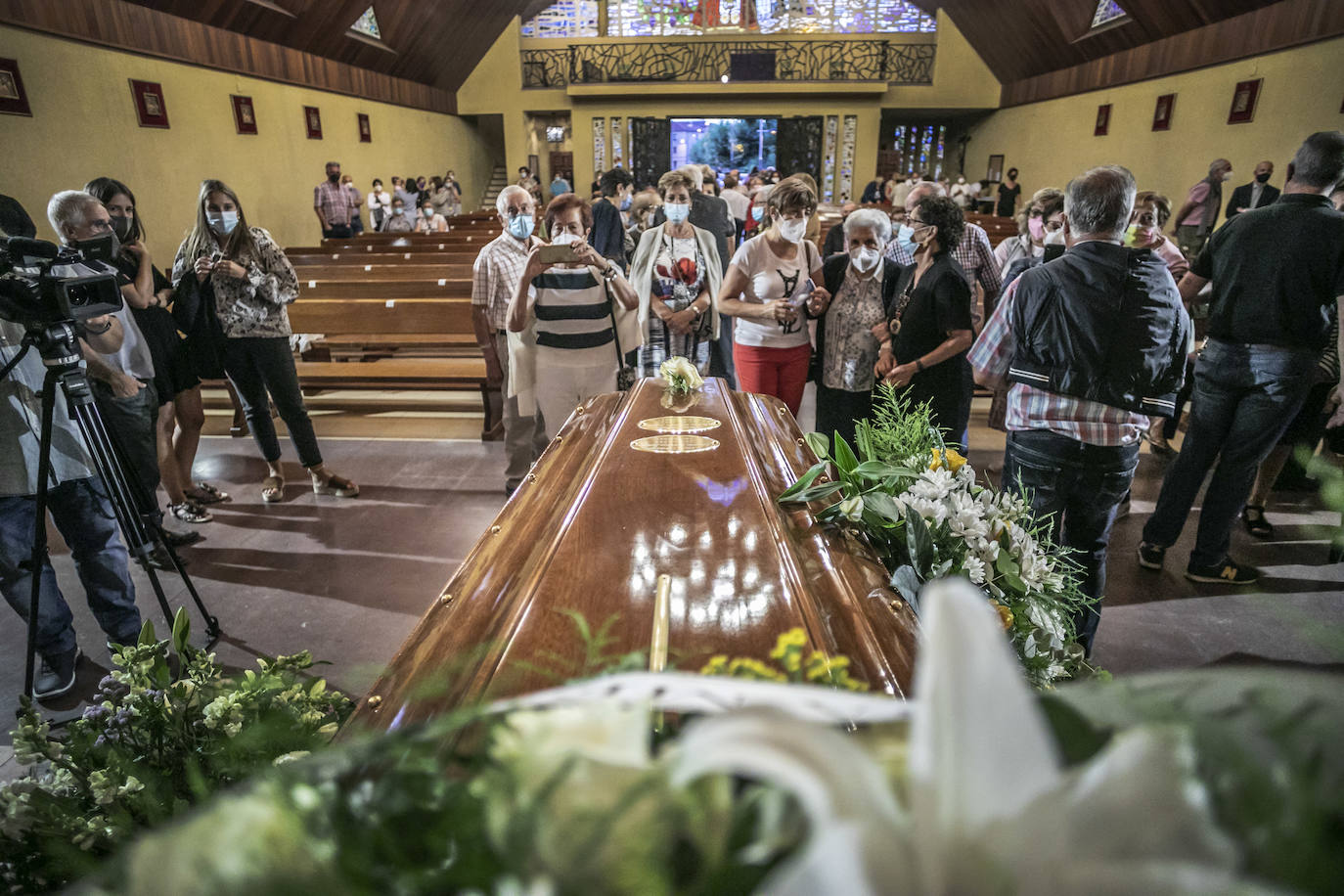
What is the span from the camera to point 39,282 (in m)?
1.81

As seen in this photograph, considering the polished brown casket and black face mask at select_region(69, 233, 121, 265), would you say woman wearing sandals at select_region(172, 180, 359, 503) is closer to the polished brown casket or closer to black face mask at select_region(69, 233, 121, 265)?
black face mask at select_region(69, 233, 121, 265)

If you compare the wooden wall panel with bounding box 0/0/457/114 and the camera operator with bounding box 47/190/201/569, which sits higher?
the wooden wall panel with bounding box 0/0/457/114

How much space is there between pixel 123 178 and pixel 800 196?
8683 millimetres

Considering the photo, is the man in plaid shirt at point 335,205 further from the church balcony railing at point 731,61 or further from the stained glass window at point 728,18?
the stained glass window at point 728,18

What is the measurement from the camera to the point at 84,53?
742cm

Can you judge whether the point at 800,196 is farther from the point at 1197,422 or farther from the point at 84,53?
the point at 84,53

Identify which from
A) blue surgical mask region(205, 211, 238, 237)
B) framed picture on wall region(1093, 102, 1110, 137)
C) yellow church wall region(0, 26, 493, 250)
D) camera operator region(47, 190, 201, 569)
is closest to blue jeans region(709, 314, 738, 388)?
blue surgical mask region(205, 211, 238, 237)

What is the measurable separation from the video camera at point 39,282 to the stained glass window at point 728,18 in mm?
17410

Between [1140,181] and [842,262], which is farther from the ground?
[1140,181]

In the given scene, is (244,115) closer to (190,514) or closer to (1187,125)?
(190,514)

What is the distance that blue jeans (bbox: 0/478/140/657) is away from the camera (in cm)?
211

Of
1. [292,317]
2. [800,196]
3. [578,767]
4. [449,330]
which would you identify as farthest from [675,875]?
[292,317]

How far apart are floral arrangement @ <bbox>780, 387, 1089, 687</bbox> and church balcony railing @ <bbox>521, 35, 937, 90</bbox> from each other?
1698cm

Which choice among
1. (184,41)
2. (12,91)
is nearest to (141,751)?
(12,91)
